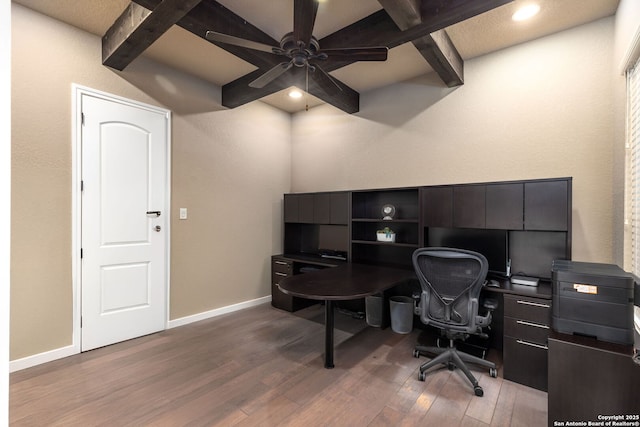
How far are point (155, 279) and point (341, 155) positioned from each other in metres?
2.84

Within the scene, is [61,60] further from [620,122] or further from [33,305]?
[620,122]

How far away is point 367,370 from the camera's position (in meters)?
2.42

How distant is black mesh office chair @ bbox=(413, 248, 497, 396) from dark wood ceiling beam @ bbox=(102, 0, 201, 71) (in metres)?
2.57

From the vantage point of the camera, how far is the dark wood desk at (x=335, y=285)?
2268 mm

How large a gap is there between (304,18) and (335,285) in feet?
6.63

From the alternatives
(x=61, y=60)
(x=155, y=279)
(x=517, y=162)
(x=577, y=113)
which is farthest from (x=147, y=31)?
(x=577, y=113)

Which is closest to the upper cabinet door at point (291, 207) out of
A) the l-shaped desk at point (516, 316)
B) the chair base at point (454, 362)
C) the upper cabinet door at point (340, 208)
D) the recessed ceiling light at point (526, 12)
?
the upper cabinet door at point (340, 208)

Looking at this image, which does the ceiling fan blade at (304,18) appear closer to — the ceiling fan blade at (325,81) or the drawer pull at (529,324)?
the ceiling fan blade at (325,81)

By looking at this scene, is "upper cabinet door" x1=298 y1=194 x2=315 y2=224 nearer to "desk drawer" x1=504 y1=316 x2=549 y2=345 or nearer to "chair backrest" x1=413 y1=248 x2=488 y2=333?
"chair backrest" x1=413 y1=248 x2=488 y2=333

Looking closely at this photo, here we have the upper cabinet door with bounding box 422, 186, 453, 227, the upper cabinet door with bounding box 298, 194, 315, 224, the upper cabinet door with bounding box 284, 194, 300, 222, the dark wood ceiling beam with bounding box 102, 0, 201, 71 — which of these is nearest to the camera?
the dark wood ceiling beam with bounding box 102, 0, 201, 71

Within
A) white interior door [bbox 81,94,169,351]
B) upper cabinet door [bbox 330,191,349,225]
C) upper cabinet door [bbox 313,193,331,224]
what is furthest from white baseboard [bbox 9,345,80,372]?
upper cabinet door [bbox 330,191,349,225]

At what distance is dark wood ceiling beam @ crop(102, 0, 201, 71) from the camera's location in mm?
2002

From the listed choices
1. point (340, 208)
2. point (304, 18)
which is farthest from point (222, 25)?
point (340, 208)

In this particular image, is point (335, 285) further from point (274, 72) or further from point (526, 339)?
point (274, 72)
